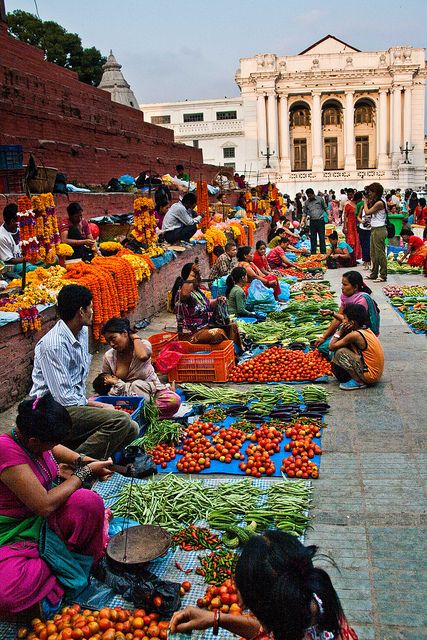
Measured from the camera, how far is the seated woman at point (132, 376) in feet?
18.7

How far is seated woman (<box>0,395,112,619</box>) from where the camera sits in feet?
10.1

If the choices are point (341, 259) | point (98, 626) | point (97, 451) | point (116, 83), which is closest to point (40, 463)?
point (98, 626)

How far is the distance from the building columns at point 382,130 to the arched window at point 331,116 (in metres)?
3.60

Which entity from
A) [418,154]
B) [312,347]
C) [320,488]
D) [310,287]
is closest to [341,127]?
[418,154]

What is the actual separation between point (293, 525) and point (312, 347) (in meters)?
4.46

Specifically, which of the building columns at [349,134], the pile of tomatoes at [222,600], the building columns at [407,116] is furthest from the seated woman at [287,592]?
the building columns at [407,116]

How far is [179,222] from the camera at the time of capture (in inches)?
502

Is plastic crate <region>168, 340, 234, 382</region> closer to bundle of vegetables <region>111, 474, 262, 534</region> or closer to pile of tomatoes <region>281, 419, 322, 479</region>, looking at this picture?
pile of tomatoes <region>281, 419, 322, 479</region>

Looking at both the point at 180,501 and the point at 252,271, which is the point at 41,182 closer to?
the point at 252,271

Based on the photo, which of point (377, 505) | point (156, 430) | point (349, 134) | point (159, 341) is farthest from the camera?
point (349, 134)

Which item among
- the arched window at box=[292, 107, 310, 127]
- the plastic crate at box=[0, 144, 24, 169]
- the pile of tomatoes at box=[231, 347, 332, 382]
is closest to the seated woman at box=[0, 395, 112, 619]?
the pile of tomatoes at box=[231, 347, 332, 382]

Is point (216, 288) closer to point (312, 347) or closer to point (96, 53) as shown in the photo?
point (312, 347)

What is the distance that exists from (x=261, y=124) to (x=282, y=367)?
47.1m

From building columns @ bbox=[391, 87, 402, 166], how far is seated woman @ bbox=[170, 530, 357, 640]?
5232 cm
